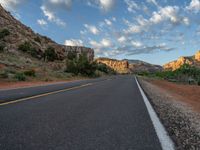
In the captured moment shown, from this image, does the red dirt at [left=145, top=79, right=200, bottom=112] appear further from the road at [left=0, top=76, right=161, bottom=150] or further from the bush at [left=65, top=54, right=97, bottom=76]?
the bush at [left=65, top=54, right=97, bottom=76]

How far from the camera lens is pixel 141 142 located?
15.0 feet

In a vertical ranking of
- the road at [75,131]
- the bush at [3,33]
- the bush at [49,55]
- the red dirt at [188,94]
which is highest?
the bush at [3,33]

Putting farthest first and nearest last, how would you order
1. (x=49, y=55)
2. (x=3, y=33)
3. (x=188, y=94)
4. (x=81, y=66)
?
1. (x=49, y=55)
2. (x=81, y=66)
3. (x=3, y=33)
4. (x=188, y=94)

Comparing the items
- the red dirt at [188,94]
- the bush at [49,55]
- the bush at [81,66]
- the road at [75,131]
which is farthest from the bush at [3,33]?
the road at [75,131]

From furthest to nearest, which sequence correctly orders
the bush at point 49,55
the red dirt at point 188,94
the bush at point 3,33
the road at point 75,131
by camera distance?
1. the bush at point 49,55
2. the bush at point 3,33
3. the red dirt at point 188,94
4. the road at point 75,131

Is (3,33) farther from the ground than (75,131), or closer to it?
farther from the ground

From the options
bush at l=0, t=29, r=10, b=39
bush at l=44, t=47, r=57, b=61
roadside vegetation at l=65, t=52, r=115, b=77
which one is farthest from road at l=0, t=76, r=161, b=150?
bush at l=44, t=47, r=57, b=61

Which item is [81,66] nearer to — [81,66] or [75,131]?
[81,66]

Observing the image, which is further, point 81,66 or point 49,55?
point 49,55

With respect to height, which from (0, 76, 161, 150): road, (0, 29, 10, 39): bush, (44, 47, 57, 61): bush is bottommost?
(0, 76, 161, 150): road

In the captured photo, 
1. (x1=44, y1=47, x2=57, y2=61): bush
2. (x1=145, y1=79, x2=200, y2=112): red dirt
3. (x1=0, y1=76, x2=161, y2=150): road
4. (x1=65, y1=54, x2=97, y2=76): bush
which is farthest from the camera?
(x1=44, y1=47, x2=57, y2=61): bush

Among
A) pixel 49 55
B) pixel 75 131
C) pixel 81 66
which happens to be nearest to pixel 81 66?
pixel 81 66

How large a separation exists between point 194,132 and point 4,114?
14.9 ft

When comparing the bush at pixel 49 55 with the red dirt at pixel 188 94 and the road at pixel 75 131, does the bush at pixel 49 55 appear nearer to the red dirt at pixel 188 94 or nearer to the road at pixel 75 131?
the red dirt at pixel 188 94
